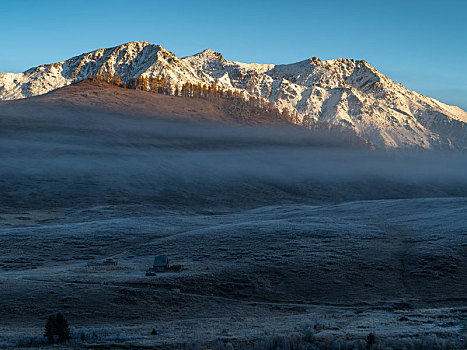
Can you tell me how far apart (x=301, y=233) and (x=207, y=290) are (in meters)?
24.4

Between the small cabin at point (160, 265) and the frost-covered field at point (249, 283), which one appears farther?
the small cabin at point (160, 265)

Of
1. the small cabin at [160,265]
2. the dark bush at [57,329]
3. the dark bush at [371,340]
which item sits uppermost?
the dark bush at [371,340]

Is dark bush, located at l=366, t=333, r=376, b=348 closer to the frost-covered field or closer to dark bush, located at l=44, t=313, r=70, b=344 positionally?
the frost-covered field

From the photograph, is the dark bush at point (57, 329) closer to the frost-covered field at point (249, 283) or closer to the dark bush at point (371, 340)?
the frost-covered field at point (249, 283)

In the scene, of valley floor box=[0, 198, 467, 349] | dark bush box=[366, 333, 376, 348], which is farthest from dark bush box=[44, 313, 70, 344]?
dark bush box=[366, 333, 376, 348]

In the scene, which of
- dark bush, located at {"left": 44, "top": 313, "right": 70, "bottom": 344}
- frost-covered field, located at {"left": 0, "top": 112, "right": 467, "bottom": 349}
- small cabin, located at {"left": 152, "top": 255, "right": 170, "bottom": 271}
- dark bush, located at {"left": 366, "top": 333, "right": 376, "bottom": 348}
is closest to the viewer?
dark bush, located at {"left": 366, "top": 333, "right": 376, "bottom": 348}

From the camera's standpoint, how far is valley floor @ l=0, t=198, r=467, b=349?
1994 centimetres

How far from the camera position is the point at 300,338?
17938 millimetres

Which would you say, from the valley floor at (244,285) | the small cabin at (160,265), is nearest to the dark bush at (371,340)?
the valley floor at (244,285)

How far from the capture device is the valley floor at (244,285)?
65.4 feet

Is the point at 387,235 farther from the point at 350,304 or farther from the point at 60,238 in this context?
the point at 60,238

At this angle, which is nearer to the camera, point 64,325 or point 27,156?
point 64,325

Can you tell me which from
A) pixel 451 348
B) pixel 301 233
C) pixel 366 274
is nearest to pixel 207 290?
pixel 366 274

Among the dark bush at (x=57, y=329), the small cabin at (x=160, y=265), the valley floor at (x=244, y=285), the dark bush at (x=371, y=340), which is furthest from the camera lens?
the small cabin at (x=160, y=265)
